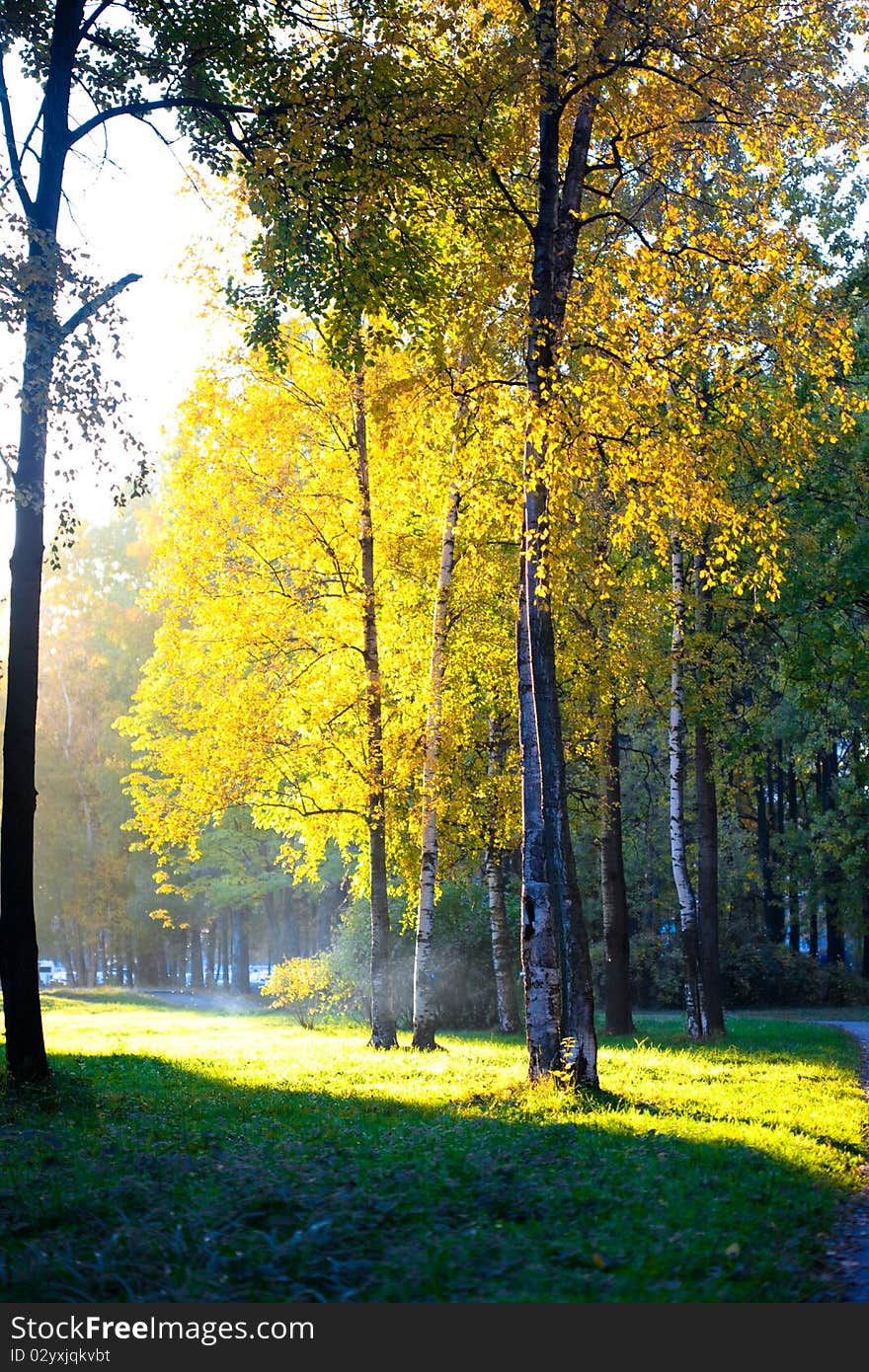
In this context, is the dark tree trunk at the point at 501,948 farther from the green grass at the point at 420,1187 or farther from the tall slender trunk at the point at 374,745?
the green grass at the point at 420,1187

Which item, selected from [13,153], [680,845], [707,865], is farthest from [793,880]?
[13,153]

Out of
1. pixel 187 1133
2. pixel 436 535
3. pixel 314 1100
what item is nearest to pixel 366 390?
pixel 436 535

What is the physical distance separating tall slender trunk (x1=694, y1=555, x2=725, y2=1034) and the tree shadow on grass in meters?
11.9


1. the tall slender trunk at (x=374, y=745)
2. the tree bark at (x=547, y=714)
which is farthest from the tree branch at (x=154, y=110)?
the tall slender trunk at (x=374, y=745)

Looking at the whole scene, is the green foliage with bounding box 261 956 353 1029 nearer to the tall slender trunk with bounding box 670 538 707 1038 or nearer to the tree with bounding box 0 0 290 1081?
the tall slender trunk with bounding box 670 538 707 1038

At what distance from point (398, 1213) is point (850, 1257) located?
2.52 m

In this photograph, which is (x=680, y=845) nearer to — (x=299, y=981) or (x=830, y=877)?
(x=299, y=981)

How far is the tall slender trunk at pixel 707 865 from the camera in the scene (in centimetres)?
2111

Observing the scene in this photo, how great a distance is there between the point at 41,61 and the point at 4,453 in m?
4.83

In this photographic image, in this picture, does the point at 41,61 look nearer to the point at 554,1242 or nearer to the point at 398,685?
the point at 398,685

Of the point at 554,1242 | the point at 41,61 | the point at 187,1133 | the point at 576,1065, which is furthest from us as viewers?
the point at 41,61

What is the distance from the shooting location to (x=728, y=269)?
1188cm

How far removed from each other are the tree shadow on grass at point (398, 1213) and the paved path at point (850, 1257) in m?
0.13

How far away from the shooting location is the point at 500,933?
2339 centimetres
